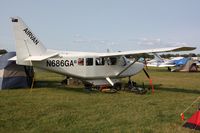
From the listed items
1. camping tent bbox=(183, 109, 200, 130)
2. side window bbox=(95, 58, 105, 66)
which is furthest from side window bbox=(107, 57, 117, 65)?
camping tent bbox=(183, 109, 200, 130)

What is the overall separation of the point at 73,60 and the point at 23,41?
283cm

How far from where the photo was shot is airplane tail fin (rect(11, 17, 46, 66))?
49.0 ft

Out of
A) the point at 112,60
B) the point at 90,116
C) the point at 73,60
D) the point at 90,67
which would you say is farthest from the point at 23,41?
the point at 90,116

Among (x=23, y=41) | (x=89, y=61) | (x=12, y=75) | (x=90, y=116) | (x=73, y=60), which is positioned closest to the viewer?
(x=90, y=116)

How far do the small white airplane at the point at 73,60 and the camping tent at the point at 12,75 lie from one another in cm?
156

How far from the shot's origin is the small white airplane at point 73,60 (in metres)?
15.0

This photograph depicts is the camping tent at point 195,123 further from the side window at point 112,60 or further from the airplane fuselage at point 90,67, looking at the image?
the side window at point 112,60

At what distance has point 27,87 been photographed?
1700 centimetres

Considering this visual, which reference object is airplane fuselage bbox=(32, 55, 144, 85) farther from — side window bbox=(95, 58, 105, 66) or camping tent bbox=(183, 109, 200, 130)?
camping tent bbox=(183, 109, 200, 130)

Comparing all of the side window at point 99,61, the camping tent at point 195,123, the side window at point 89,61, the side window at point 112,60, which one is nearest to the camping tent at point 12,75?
the side window at point 89,61

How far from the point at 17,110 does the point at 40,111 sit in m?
0.78

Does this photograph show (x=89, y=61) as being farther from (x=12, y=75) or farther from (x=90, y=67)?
(x=12, y=75)

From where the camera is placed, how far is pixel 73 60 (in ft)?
51.3

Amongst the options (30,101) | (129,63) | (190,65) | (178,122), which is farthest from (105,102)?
(190,65)
